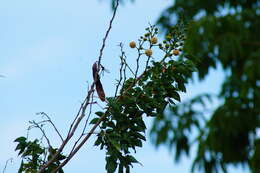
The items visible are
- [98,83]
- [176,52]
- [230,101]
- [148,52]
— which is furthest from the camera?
[176,52]

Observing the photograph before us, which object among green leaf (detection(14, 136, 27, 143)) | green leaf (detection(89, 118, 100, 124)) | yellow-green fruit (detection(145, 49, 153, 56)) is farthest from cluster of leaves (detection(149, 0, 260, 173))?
green leaf (detection(14, 136, 27, 143))

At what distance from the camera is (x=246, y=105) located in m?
3.46

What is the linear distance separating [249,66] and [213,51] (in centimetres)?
34

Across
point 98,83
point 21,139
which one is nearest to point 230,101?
point 98,83

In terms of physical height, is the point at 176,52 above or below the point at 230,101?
above

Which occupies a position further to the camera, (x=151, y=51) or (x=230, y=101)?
(x=151, y=51)

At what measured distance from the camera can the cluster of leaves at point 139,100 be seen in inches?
176

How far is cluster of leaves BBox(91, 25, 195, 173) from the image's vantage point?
4.47 meters

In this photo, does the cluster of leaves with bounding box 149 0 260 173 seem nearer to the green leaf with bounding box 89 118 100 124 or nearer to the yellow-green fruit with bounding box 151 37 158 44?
the yellow-green fruit with bounding box 151 37 158 44

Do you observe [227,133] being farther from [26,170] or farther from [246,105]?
[26,170]

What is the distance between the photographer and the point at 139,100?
458 centimetres

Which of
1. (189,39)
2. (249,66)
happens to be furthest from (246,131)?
(189,39)

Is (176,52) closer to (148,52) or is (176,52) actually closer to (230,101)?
(148,52)

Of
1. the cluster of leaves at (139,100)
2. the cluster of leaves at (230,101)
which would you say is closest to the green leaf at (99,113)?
the cluster of leaves at (139,100)
